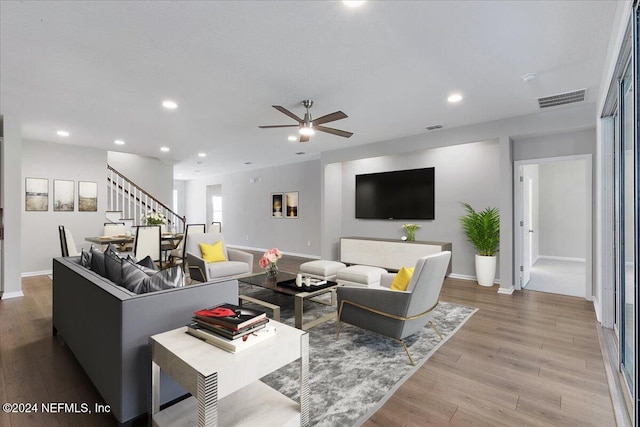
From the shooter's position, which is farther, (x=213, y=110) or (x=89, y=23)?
(x=213, y=110)

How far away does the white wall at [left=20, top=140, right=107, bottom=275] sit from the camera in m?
5.93

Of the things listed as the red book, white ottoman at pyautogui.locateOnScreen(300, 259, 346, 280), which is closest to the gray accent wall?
white ottoman at pyautogui.locateOnScreen(300, 259, 346, 280)

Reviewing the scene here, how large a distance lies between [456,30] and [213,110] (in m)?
3.19

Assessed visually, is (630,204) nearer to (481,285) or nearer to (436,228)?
(481,285)

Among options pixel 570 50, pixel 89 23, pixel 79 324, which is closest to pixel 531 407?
pixel 570 50

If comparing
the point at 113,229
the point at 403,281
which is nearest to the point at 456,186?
the point at 403,281

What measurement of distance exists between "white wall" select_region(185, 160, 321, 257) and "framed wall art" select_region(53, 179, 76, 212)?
473cm

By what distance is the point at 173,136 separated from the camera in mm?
5719

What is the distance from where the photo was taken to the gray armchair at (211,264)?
14.3 ft

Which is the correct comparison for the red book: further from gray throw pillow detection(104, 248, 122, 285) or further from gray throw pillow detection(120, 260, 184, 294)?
gray throw pillow detection(104, 248, 122, 285)

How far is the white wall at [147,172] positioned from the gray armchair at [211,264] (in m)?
4.02

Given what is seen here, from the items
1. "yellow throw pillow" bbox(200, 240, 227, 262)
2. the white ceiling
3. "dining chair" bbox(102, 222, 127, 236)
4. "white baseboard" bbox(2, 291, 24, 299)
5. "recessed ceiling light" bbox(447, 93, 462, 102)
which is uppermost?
"recessed ceiling light" bbox(447, 93, 462, 102)

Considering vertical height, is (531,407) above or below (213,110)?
below

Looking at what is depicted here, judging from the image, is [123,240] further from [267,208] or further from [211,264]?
[267,208]
